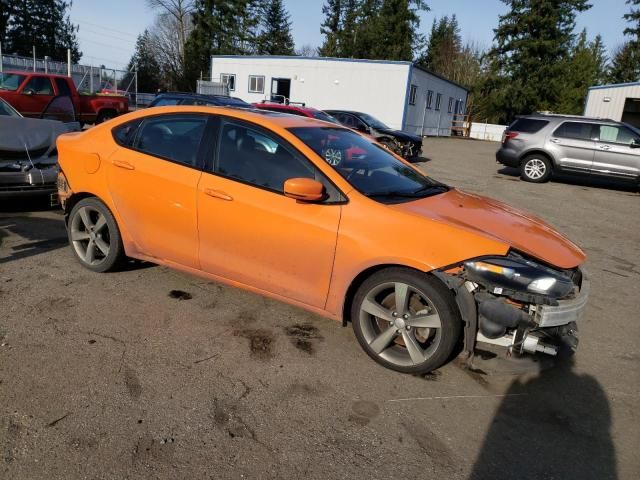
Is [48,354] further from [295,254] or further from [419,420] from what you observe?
[419,420]

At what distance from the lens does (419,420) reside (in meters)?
2.80

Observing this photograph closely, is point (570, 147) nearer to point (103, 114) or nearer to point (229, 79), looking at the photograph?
point (103, 114)

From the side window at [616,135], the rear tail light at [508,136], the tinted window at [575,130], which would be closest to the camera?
the side window at [616,135]

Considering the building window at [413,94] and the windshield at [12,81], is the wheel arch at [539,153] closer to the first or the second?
the windshield at [12,81]

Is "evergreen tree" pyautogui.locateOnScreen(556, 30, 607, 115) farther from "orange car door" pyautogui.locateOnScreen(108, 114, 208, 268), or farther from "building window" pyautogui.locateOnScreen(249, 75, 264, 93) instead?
"orange car door" pyautogui.locateOnScreen(108, 114, 208, 268)

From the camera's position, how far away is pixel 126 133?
171 inches

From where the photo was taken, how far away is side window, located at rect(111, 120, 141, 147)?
429 cm

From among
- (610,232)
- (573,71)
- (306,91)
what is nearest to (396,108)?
(306,91)

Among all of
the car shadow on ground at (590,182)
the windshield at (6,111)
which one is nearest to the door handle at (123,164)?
the windshield at (6,111)

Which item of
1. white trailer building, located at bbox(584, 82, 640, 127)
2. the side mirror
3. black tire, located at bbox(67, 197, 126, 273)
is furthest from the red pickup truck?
white trailer building, located at bbox(584, 82, 640, 127)

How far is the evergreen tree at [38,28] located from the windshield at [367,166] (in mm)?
59045

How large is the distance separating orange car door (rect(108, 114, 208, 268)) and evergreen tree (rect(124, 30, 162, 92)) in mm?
50745

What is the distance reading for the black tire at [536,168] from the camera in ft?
43.5

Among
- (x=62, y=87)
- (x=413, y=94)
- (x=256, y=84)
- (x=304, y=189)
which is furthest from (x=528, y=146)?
(x=256, y=84)
